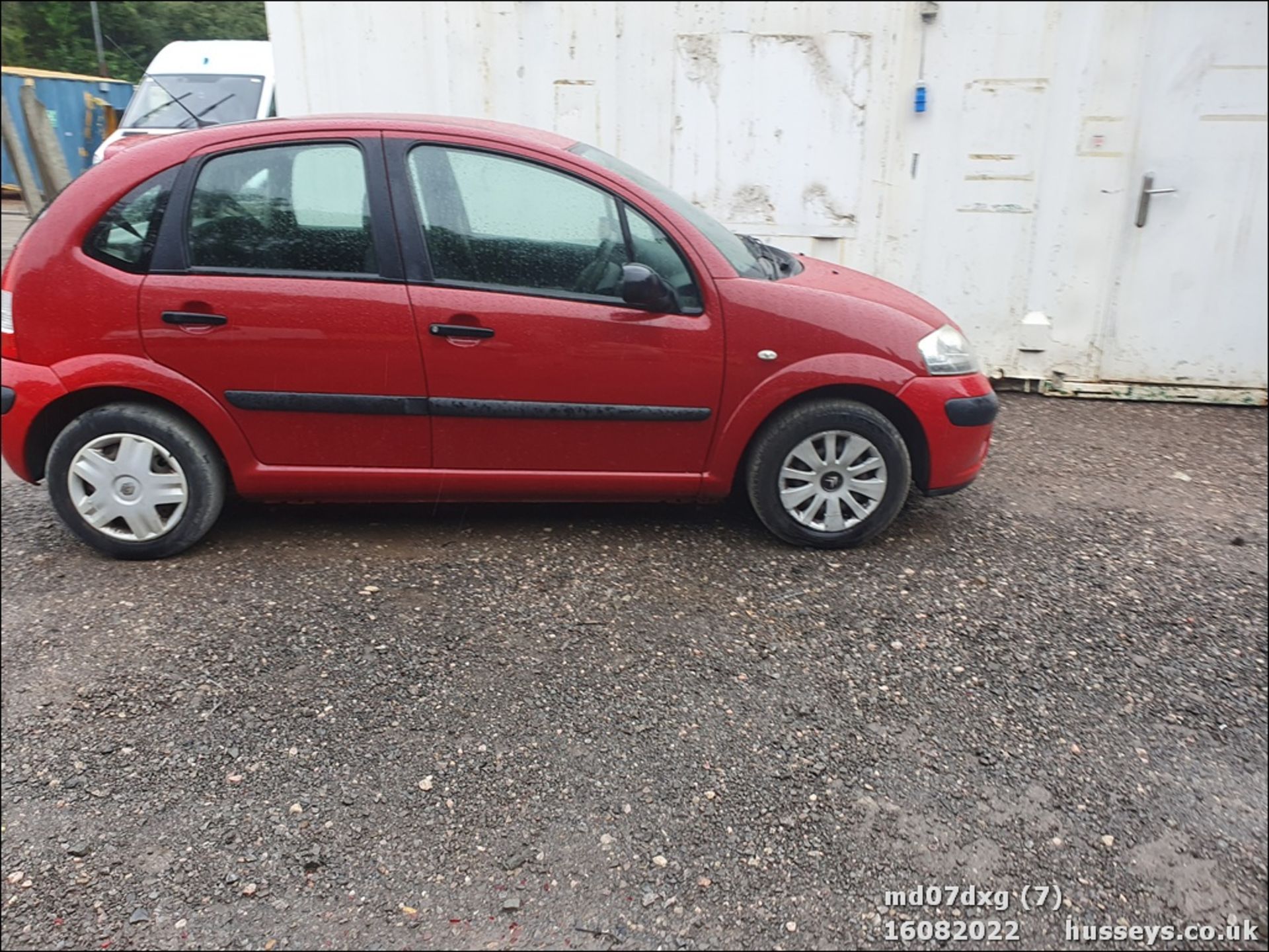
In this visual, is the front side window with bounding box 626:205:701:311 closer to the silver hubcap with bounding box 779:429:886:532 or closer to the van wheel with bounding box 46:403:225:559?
the silver hubcap with bounding box 779:429:886:532

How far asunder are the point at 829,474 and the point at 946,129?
3.46 meters

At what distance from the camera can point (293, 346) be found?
3.72 metres

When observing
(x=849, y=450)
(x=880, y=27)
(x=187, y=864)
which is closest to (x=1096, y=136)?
(x=880, y=27)

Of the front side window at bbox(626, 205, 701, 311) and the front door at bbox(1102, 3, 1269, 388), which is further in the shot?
the front door at bbox(1102, 3, 1269, 388)

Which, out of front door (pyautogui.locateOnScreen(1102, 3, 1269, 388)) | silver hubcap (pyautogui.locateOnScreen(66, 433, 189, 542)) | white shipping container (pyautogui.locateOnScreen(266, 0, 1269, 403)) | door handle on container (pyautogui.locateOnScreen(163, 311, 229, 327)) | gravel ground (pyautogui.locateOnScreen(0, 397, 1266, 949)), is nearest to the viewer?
gravel ground (pyautogui.locateOnScreen(0, 397, 1266, 949))

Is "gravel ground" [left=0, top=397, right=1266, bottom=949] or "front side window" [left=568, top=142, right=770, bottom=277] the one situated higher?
"front side window" [left=568, top=142, right=770, bottom=277]

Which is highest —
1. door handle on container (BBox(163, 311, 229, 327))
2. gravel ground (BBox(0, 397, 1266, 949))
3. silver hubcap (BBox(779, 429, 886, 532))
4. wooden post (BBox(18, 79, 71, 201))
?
wooden post (BBox(18, 79, 71, 201))

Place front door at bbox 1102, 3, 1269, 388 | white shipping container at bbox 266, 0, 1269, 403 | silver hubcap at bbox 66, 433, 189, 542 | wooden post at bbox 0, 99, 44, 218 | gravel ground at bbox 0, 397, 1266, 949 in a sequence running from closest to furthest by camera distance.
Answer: gravel ground at bbox 0, 397, 1266, 949
silver hubcap at bbox 66, 433, 189, 542
wooden post at bbox 0, 99, 44, 218
front door at bbox 1102, 3, 1269, 388
white shipping container at bbox 266, 0, 1269, 403

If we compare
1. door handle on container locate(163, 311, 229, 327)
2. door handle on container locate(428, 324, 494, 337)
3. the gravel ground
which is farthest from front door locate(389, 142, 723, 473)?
door handle on container locate(163, 311, 229, 327)

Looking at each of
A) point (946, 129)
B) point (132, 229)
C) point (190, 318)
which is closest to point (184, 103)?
point (132, 229)

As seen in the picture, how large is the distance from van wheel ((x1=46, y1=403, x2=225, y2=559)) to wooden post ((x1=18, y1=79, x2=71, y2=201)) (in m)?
1.10

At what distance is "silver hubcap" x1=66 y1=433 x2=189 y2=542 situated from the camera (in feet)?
12.5

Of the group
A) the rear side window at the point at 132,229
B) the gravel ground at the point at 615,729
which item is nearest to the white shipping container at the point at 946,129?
the gravel ground at the point at 615,729

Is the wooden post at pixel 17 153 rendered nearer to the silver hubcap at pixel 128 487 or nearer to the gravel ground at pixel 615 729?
the silver hubcap at pixel 128 487
